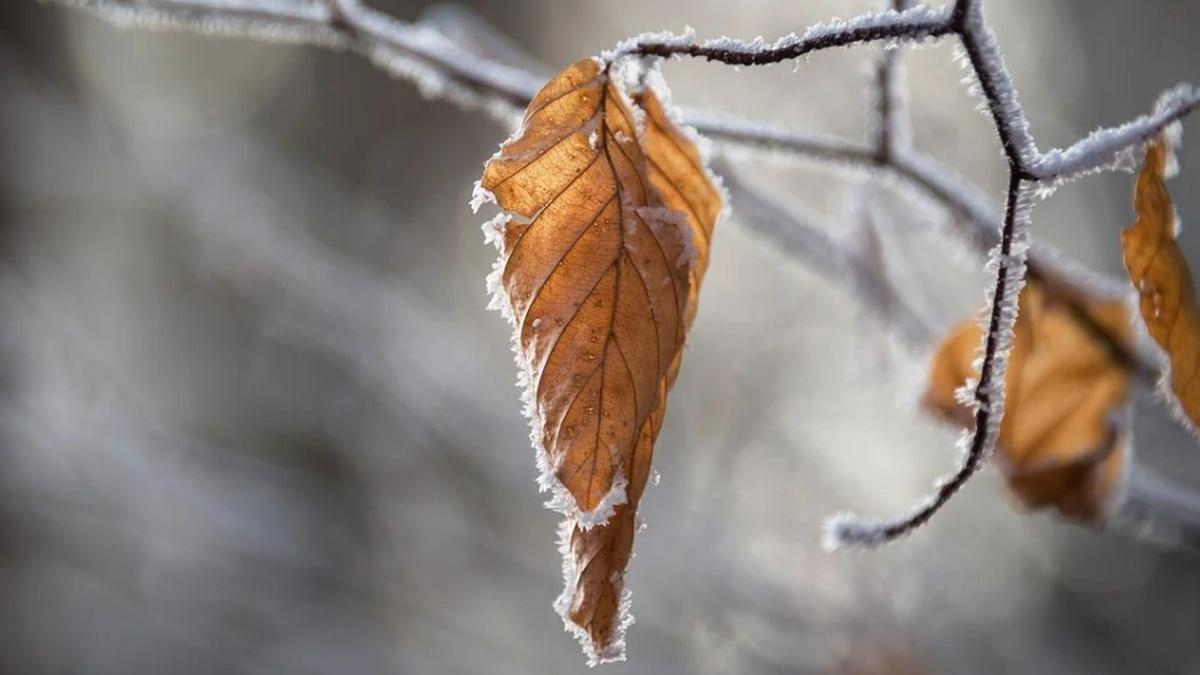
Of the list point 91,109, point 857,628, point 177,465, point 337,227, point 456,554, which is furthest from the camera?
point 337,227

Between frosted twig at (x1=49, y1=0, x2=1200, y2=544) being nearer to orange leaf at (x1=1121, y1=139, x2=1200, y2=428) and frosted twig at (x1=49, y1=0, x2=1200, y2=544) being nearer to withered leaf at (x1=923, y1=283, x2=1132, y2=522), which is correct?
orange leaf at (x1=1121, y1=139, x2=1200, y2=428)

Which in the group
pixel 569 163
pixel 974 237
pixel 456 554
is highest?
pixel 456 554

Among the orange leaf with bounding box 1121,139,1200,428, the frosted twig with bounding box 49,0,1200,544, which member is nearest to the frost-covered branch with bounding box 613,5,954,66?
the frosted twig with bounding box 49,0,1200,544

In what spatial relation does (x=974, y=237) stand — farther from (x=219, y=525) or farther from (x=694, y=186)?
(x=219, y=525)

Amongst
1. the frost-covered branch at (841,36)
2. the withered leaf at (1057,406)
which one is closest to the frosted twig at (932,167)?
the frost-covered branch at (841,36)

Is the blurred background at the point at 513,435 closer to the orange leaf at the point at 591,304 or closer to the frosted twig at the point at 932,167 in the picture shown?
the frosted twig at the point at 932,167

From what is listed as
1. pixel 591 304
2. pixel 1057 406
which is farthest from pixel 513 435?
pixel 591 304

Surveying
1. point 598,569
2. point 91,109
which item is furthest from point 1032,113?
point 598,569
